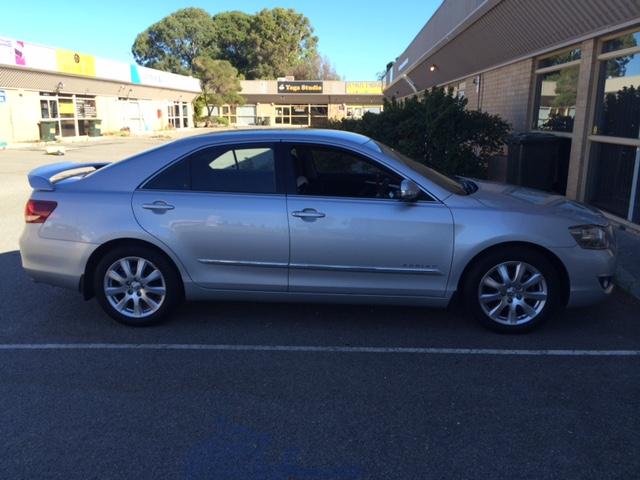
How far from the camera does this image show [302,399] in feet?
11.7

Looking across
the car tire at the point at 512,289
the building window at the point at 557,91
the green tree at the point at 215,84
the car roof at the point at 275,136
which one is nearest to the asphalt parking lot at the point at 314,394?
the car tire at the point at 512,289

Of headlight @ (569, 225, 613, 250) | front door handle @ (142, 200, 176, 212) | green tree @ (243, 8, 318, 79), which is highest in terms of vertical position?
green tree @ (243, 8, 318, 79)

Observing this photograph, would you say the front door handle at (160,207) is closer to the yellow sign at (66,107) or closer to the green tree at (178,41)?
the yellow sign at (66,107)

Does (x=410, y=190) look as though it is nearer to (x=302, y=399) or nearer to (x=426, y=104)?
(x=302, y=399)

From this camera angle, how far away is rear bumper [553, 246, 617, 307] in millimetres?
4406

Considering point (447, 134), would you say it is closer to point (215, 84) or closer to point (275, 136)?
point (275, 136)

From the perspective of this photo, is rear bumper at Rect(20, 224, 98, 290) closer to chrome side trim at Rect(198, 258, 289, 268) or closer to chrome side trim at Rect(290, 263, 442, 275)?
chrome side trim at Rect(198, 258, 289, 268)

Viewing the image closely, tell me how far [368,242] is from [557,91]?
26.5 ft

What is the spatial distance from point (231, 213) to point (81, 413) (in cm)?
182

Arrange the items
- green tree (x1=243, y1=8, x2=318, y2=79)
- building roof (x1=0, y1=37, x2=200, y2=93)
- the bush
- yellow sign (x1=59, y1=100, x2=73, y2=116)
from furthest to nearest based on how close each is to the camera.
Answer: green tree (x1=243, y1=8, x2=318, y2=79)
yellow sign (x1=59, y1=100, x2=73, y2=116)
building roof (x1=0, y1=37, x2=200, y2=93)
the bush

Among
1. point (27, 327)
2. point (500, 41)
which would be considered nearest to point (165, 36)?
point (500, 41)

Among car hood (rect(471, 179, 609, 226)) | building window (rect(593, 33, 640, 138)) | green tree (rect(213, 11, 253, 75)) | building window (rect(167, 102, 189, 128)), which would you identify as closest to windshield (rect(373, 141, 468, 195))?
car hood (rect(471, 179, 609, 226))

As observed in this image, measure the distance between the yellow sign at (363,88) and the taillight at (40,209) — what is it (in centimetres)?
5881

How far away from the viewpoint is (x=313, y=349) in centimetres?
434
